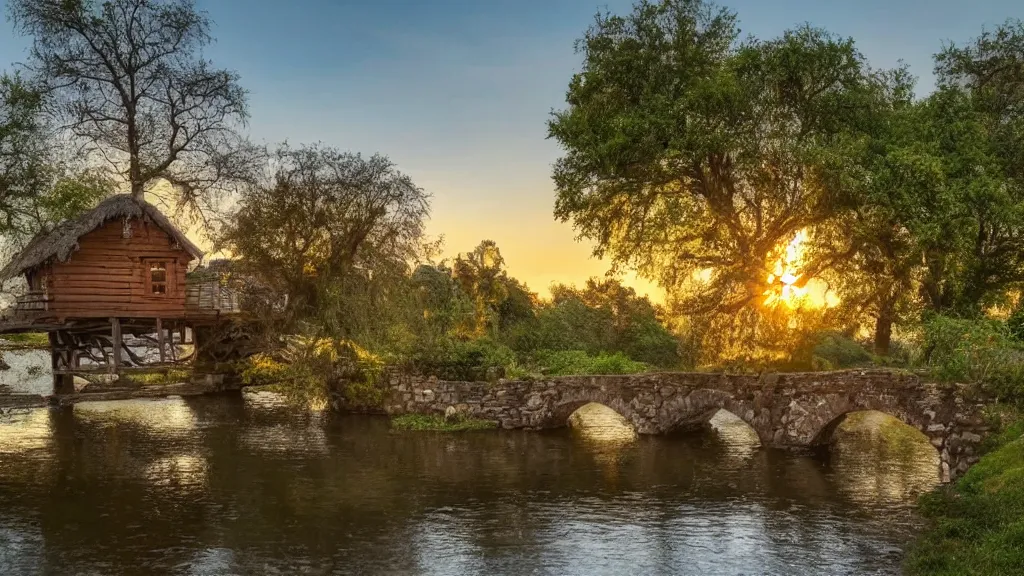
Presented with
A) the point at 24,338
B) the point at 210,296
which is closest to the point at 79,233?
Answer: the point at 210,296

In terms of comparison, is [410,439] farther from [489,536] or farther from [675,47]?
[675,47]

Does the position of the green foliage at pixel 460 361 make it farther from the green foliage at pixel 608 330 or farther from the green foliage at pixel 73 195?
the green foliage at pixel 73 195

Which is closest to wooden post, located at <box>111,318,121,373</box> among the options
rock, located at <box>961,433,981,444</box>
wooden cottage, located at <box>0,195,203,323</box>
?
wooden cottage, located at <box>0,195,203,323</box>

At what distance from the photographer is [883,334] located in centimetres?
3222

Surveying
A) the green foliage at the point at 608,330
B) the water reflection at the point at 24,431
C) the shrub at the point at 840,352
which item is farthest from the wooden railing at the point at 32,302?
the shrub at the point at 840,352

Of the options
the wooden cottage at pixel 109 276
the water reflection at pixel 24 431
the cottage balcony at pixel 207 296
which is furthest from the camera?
the cottage balcony at pixel 207 296

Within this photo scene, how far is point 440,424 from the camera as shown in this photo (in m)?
32.9

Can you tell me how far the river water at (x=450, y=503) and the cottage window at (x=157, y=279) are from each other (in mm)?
9401

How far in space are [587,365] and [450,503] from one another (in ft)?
52.5

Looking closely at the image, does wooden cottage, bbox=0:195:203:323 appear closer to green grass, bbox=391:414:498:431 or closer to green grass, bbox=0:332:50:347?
green grass, bbox=391:414:498:431

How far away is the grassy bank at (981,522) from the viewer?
13094 millimetres

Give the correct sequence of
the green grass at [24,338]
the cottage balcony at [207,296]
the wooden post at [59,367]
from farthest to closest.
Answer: the green grass at [24,338], the wooden post at [59,367], the cottage balcony at [207,296]

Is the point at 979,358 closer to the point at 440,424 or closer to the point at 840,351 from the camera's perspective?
the point at 840,351

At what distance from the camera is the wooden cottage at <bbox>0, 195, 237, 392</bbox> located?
37.4m
